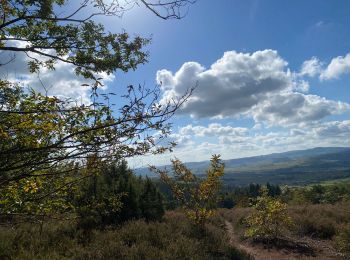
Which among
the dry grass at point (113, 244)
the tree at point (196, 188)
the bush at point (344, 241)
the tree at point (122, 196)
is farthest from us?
the tree at point (196, 188)

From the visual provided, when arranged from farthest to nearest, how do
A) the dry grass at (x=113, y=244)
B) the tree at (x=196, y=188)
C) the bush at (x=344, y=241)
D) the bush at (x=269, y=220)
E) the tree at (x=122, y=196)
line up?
the bush at (x=269, y=220)
the tree at (x=196, y=188)
the tree at (x=122, y=196)
the bush at (x=344, y=241)
the dry grass at (x=113, y=244)

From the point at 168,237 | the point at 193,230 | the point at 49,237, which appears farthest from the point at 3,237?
the point at 193,230

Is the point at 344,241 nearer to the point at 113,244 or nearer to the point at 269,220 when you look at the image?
the point at 269,220

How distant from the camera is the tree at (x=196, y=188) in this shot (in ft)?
50.9

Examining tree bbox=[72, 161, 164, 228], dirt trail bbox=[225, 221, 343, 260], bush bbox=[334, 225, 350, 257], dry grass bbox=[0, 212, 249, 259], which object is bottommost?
dirt trail bbox=[225, 221, 343, 260]

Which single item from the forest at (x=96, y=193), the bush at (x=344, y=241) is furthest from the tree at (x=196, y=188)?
the bush at (x=344, y=241)

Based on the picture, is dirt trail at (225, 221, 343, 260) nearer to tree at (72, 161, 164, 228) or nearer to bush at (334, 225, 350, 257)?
bush at (334, 225, 350, 257)

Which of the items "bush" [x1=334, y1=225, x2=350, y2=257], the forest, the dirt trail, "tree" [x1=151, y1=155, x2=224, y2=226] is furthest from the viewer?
"tree" [x1=151, y1=155, x2=224, y2=226]

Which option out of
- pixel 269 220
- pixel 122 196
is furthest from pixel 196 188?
pixel 269 220

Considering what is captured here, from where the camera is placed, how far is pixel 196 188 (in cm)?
1655

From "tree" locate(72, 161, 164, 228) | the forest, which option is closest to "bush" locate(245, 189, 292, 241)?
the forest

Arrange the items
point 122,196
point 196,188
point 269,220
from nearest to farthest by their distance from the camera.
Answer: point 122,196, point 196,188, point 269,220

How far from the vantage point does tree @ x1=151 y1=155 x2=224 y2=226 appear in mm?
15523

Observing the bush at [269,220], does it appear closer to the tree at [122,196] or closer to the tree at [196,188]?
the tree at [196,188]
